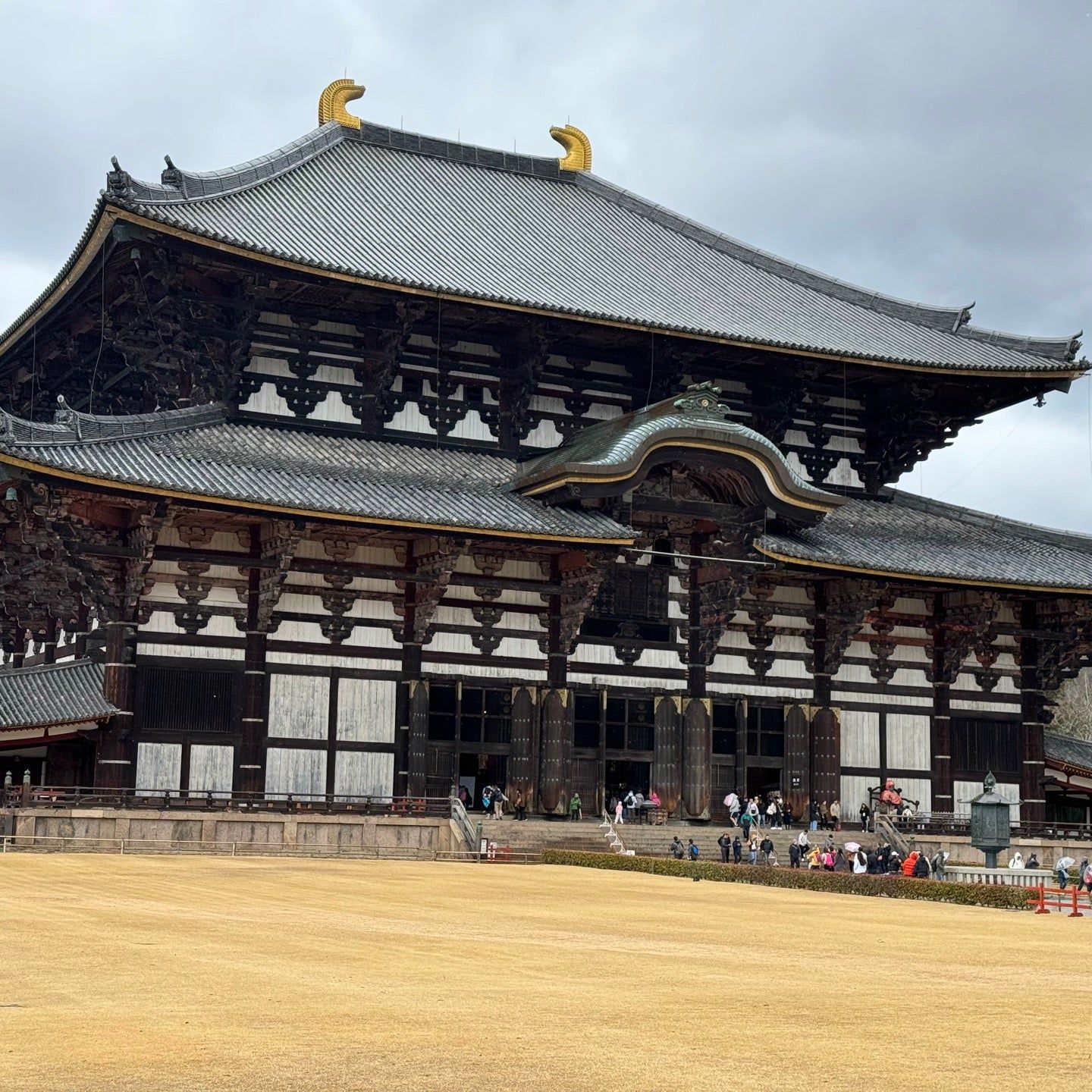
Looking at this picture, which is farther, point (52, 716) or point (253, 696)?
point (253, 696)

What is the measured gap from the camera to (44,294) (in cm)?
4616

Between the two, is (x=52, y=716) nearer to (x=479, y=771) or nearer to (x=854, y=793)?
(x=479, y=771)

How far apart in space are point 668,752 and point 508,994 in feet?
101

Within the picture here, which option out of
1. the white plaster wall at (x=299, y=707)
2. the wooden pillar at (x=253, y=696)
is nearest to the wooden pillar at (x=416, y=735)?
the white plaster wall at (x=299, y=707)

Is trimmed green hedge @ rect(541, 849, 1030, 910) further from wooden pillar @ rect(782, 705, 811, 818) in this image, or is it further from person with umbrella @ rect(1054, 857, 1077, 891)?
wooden pillar @ rect(782, 705, 811, 818)

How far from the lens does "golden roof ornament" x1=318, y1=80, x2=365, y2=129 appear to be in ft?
181

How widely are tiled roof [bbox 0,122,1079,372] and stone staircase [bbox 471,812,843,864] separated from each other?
13126mm

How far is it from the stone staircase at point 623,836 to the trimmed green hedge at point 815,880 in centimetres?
148

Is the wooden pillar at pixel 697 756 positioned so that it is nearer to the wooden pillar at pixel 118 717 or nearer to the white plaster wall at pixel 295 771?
the white plaster wall at pixel 295 771

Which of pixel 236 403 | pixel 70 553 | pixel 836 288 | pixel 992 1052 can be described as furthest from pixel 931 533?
pixel 992 1052

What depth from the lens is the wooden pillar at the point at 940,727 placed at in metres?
49.5

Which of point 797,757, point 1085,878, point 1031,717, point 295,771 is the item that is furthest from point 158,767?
point 1031,717

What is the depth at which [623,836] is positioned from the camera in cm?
4309

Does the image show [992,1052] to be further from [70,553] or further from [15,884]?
[70,553]
